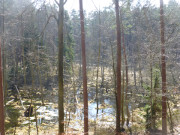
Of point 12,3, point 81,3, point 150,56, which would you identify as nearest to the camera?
point 81,3

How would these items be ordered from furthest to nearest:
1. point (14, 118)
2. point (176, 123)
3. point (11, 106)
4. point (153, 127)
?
1. point (11, 106)
2. point (14, 118)
3. point (176, 123)
4. point (153, 127)

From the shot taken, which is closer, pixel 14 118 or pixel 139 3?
pixel 139 3

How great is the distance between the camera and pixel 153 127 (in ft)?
37.2

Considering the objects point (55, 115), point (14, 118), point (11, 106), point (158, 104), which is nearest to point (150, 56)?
point (158, 104)

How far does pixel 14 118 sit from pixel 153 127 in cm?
1131

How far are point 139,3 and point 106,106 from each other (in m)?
10.9

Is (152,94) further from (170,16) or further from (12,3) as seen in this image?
(12,3)

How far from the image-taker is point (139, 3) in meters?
12.4

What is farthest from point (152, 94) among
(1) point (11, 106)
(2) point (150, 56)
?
(1) point (11, 106)

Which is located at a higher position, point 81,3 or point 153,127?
point 81,3

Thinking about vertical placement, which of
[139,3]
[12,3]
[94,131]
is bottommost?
[94,131]

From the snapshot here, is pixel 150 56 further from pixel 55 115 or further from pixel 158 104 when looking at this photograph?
pixel 55 115

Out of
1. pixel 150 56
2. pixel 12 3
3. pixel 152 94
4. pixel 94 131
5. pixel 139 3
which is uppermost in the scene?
pixel 12 3

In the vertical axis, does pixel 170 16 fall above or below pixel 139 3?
below
